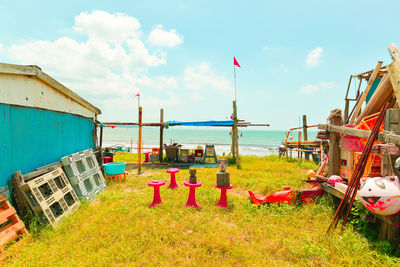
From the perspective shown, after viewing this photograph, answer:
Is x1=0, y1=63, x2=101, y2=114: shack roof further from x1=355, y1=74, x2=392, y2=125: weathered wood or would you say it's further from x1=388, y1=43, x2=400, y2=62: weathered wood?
x1=355, y1=74, x2=392, y2=125: weathered wood

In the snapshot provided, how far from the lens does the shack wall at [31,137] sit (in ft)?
13.7

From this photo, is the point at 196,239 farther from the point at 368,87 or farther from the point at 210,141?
the point at 210,141

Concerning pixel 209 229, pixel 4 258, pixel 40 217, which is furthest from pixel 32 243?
pixel 209 229

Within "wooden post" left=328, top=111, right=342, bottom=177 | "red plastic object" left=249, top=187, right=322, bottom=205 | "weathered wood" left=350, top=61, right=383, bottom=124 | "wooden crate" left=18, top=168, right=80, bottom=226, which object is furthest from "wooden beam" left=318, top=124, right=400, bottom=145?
"wooden crate" left=18, top=168, right=80, bottom=226

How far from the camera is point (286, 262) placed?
3.17 metres

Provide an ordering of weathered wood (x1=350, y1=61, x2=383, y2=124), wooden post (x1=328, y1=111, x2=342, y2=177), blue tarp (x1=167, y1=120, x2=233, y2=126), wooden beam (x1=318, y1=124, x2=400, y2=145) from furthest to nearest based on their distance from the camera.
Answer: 1. blue tarp (x1=167, y1=120, x2=233, y2=126)
2. wooden post (x1=328, y1=111, x2=342, y2=177)
3. weathered wood (x1=350, y1=61, x2=383, y2=124)
4. wooden beam (x1=318, y1=124, x2=400, y2=145)

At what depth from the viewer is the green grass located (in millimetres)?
3236

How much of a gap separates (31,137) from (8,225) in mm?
2147

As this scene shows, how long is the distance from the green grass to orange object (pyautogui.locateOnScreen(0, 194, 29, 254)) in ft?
0.61

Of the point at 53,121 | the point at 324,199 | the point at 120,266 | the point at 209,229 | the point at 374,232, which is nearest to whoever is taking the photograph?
the point at 120,266

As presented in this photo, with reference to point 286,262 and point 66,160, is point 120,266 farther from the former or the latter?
point 66,160

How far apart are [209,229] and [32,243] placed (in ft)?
11.1

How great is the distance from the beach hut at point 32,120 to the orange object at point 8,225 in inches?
13.9

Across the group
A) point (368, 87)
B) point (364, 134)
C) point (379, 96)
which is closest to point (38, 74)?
point (364, 134)
